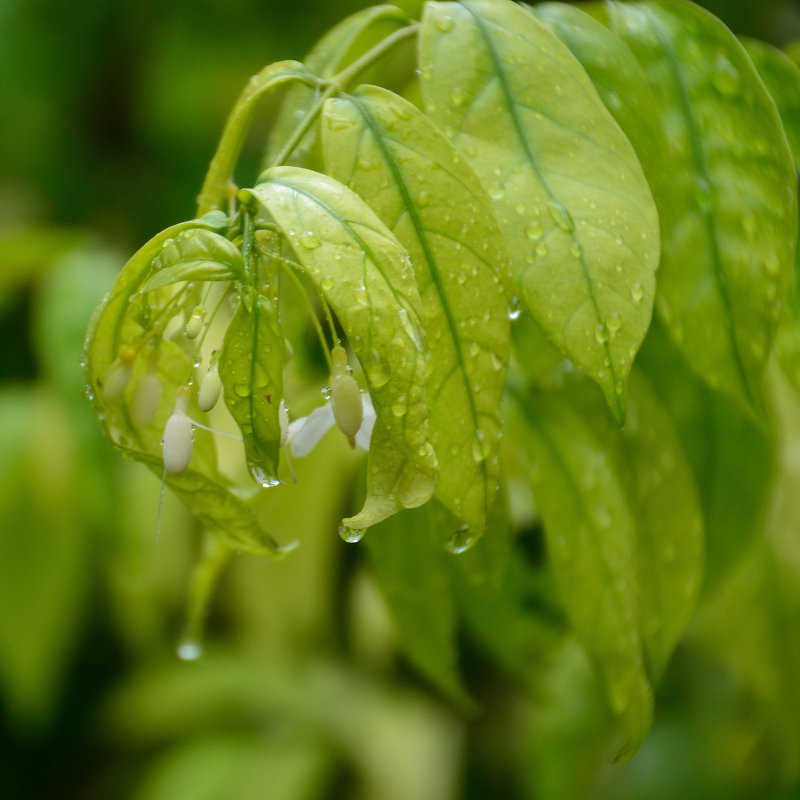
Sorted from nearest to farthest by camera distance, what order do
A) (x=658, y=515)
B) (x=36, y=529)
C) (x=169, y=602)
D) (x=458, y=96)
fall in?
(x=458, y=96)
(x=658, y=515)
(x=36, y=529)
(x=169, y=602)

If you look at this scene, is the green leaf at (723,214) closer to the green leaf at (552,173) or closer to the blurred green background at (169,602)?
the green leaf at (552,173)

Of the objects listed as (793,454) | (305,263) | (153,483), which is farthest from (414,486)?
(153,483)

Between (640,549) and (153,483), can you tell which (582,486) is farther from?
(153,483)

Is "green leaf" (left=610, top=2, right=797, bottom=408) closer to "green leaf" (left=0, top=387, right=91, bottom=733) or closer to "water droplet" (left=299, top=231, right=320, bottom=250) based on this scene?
"water droplet" (left=299, top=231, right=320, bottom=250)

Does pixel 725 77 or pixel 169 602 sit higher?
pixel 725 77

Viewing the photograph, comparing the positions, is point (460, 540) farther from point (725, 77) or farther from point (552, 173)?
point (725, 77)

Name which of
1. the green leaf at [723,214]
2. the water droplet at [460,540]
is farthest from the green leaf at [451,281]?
the green leaf at [723,214]

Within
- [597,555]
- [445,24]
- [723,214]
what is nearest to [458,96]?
[445,24]
